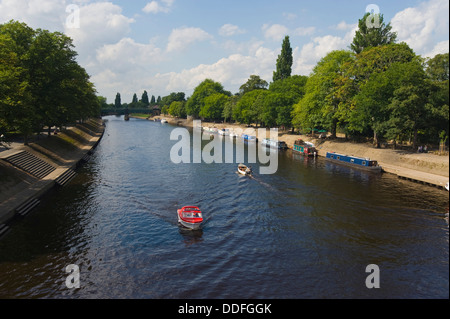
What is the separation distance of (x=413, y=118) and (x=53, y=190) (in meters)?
68.3

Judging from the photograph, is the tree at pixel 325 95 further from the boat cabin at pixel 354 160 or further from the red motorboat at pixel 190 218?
the red motorboat at pixel 190 218

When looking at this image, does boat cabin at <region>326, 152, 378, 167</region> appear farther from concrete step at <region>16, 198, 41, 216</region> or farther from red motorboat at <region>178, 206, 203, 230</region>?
concrete step at <region>16, 198, 41, 216</region>

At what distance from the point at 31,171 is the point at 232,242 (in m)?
39.3

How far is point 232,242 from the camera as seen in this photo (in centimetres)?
3334

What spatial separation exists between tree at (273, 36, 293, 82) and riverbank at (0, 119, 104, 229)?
116m

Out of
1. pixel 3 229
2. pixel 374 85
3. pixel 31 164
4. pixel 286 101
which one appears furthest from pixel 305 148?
pixel 3 229

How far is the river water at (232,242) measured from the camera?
81.5ft

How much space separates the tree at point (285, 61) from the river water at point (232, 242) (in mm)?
113727

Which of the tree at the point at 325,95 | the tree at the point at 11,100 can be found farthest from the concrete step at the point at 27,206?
the tree at the point at 325,95

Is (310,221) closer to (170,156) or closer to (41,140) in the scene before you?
(170,156)

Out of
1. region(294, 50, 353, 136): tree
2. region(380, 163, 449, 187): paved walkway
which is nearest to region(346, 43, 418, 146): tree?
region(294, 50, 353, 136): tree

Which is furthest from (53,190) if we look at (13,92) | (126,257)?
(126,257)

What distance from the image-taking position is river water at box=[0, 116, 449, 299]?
24844mm

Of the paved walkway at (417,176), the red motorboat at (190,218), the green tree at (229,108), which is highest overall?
the green tree at (229,108)
